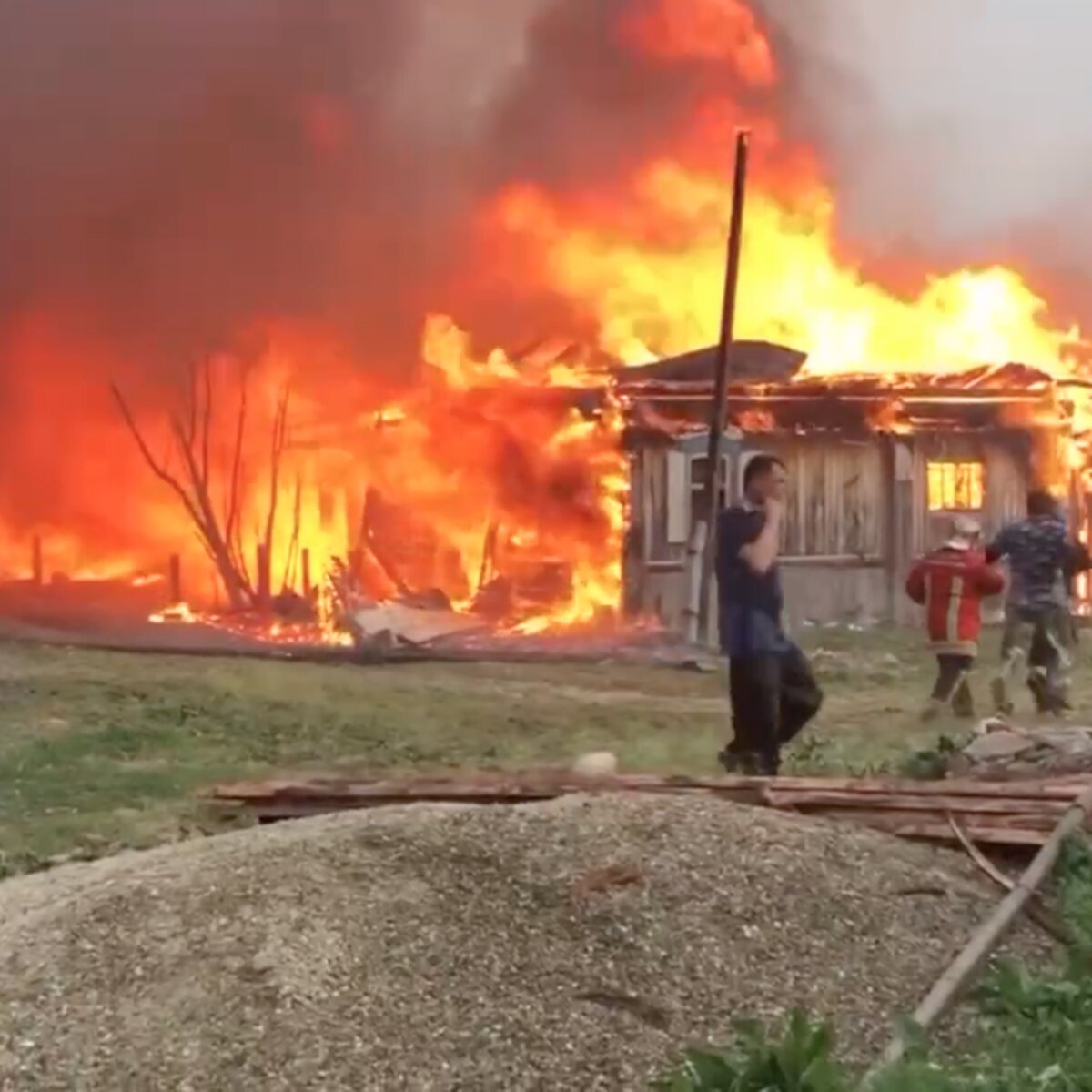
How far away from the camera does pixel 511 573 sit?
11.8 meters

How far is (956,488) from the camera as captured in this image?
12.3m

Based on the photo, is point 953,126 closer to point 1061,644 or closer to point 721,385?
point 721,385

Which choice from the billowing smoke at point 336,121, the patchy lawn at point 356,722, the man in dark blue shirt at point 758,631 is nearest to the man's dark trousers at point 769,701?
the man in dark blue shirt at point 758,631

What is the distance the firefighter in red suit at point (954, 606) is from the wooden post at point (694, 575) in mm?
1245

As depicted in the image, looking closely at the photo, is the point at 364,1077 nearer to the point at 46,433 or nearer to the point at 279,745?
the point at 279,745

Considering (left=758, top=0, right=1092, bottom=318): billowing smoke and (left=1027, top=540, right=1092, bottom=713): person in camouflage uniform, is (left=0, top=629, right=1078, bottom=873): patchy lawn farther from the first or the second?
(left=758, top=0, right=1092, bottom=318): billowing smoke

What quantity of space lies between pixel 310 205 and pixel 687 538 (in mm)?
3786

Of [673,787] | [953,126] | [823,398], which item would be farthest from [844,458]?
[673,787]

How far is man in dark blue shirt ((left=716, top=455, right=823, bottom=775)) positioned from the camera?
812 cm

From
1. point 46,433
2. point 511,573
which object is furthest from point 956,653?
point 46,433

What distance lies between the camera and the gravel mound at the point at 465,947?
431cm

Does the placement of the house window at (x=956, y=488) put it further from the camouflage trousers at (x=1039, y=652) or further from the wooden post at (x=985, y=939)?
Result: the wooden post at (x=985, y=939)

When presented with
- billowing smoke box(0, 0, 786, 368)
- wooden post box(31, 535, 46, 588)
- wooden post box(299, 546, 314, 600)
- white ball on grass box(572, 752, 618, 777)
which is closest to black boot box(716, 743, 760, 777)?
white ball on grass box(572, 752, 618, 777)

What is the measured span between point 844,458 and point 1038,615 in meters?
3.23
